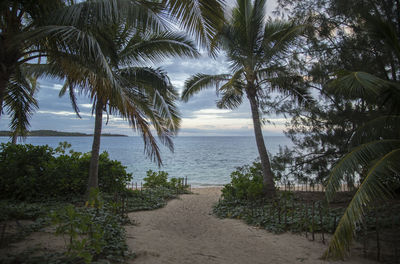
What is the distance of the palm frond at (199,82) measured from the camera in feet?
29.8

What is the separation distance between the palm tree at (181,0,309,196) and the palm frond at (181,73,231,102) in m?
0.66

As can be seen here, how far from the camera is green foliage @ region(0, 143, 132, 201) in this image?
22.8 ft

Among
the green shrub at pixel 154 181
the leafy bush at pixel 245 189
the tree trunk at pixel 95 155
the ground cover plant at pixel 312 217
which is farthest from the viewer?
the green shrub at pixel 154 181

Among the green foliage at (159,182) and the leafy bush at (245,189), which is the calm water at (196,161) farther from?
the green foliage at (159,182)

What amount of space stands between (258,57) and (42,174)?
778 cm

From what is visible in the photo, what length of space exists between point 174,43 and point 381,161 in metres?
5.87

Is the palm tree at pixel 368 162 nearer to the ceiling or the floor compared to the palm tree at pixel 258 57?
nearer to the floor

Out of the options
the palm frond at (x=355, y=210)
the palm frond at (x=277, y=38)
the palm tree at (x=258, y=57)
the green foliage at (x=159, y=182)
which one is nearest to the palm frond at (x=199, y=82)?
the palm tree at (x=258, y=57)

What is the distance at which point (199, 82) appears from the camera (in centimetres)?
934

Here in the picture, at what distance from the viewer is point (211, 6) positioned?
347cm

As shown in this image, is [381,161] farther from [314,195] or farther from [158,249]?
[314,195]

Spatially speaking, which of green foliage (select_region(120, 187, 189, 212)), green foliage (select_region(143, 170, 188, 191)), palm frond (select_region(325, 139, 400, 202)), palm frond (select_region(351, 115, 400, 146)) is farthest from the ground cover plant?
green foliage (select_region(143, 170, 188, 191))

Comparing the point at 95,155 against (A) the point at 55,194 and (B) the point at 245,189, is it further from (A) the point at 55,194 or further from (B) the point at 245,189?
(B) the point at 245,189

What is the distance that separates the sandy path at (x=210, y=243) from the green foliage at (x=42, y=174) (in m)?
2.26
